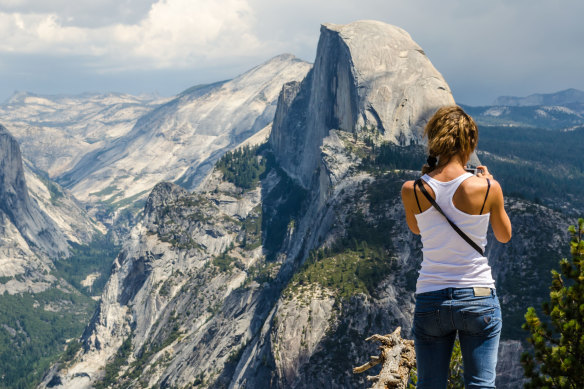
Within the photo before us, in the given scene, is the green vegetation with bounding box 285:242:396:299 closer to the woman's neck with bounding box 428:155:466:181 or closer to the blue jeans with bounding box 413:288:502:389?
the blue jeans with bounding box 413:288:502:389

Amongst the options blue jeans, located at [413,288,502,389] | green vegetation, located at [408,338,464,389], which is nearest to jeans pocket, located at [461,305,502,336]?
blue jeans, located at [413,288,502,389]

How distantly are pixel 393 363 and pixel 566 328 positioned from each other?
4.82 meters

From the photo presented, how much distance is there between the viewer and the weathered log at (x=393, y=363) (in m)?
14.7

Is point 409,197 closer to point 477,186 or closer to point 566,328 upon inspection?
point 477,186

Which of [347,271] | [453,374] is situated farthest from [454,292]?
[347,271]

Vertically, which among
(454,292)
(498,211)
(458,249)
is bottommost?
(454,292)

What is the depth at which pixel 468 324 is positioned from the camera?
10.1 meters

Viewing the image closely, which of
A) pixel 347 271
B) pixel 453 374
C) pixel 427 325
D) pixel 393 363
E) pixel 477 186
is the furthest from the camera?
pixel 347 271

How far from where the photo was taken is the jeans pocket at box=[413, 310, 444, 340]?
34.1 ft

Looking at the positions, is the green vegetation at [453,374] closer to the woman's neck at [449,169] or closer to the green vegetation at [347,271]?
the woman's neck at [449,169]

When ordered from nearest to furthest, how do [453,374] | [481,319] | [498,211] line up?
[481,319] < [498,211] < [453,374]

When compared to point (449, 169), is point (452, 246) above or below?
below

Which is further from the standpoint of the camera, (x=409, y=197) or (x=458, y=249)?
(x=409, y=197)

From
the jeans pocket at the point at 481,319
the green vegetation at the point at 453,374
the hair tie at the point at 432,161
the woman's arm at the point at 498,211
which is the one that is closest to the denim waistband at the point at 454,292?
the jeans pocket at the point at 481,319
